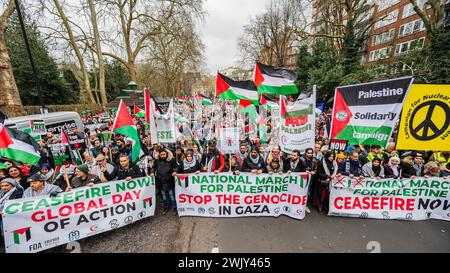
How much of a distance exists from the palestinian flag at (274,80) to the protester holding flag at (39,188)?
557 centimetres

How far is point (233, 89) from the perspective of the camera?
554 centimetres

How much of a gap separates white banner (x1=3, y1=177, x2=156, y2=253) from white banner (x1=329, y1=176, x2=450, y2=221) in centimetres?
447

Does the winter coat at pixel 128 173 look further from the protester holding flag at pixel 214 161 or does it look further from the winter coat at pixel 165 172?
the protester holding flag at pixel 214 161

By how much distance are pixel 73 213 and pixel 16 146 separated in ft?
6.63

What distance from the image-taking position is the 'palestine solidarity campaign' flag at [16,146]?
12.5ft

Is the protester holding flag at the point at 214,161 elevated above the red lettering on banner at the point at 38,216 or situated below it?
above

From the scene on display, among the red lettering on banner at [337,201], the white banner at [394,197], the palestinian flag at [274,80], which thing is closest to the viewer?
the white banner at [394,197]

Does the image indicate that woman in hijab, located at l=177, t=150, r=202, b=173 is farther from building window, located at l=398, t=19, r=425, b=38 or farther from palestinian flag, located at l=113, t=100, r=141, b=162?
building window, located at l=398, t=19, r=425, b=38

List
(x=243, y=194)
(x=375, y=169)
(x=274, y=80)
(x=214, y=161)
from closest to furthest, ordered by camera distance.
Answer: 1. (x=243, y=194)
2. (x=375, y=169)
3. (x=214, y=161)
4. (x=274, y=80)

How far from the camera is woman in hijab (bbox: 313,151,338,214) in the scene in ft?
14.7

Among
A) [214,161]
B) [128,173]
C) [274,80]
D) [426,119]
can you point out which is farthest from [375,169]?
[128,173]

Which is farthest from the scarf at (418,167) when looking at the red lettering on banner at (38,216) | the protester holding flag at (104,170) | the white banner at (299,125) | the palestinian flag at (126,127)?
the red lettering on banner at (38,216)

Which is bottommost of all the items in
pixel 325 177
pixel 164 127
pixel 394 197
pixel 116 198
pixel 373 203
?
pixel 373 203

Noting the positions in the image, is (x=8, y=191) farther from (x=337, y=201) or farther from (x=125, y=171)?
(x=337, y=201)
